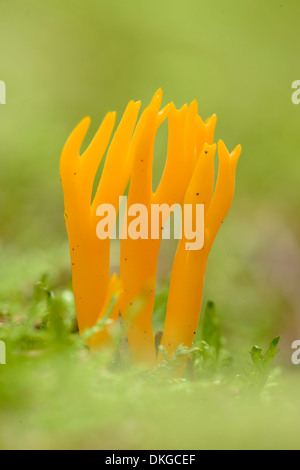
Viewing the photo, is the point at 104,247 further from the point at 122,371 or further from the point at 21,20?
the point at 21,20

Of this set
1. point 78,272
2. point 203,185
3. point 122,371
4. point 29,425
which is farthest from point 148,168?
point 29,425

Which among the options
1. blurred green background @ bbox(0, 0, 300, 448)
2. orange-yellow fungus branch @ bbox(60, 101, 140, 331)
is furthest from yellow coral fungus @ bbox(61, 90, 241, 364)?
blurred green background @ bbox(0, 0, 300, 448)

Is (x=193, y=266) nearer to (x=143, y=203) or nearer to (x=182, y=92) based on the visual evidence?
(x=143, y=203)

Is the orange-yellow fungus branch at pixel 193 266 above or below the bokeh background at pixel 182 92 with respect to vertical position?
below

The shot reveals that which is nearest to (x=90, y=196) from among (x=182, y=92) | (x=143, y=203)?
(x=143, y=203)

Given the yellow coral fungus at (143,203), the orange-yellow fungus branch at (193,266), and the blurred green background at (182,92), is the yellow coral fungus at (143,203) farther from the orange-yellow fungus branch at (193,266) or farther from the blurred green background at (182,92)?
the blurred green background at (182,92)

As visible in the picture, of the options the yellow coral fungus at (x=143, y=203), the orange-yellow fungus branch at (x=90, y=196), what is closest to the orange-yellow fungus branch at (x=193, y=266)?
the yellow coral fungus at (x=143, y=203)

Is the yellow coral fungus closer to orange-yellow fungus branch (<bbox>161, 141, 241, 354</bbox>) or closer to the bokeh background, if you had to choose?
A: orange-yellow fungus branch (<bbox>161, 141, 241, 354</bbox>)

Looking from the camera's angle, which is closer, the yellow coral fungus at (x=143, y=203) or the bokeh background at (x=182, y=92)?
the yellow coral fungus at (x=143, y=203)
